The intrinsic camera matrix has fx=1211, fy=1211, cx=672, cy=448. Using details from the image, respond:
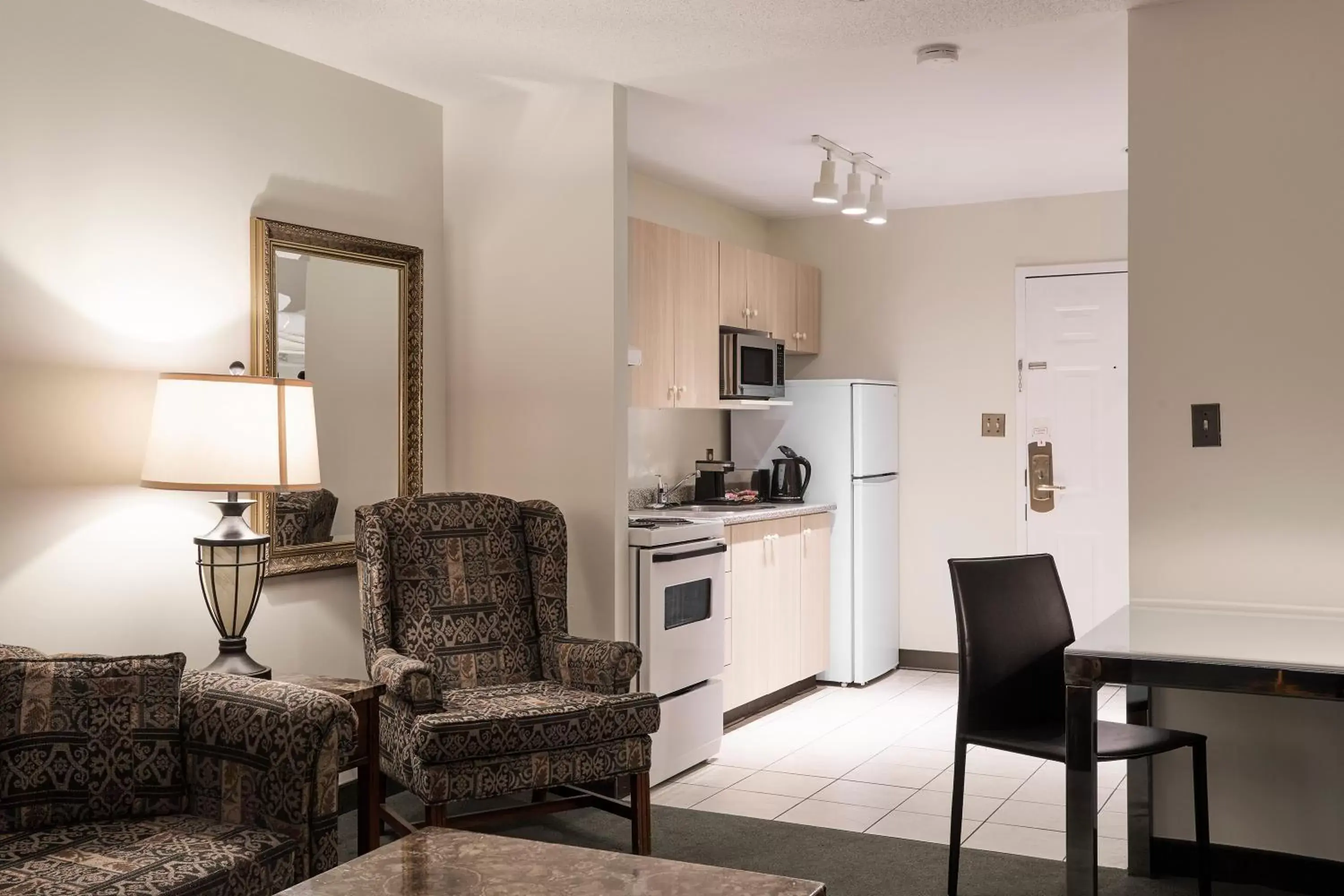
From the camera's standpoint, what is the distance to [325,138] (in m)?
3.90

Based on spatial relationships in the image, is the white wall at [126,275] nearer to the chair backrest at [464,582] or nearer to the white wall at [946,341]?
the chair backrest at [464,582]

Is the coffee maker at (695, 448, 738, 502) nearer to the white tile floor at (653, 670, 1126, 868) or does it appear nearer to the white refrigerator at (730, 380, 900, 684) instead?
the white refrigerator at (730, 380, 900, 684)

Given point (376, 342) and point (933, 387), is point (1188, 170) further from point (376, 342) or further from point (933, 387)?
point (933, 387)

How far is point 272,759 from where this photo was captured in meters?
2.45

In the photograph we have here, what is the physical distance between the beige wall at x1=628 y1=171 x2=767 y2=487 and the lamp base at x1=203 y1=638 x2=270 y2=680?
89.4 inches

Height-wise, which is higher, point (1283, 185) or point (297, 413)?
point (1283, 185)

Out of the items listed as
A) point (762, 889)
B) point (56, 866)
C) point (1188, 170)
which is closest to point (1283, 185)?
point (1188, 170)

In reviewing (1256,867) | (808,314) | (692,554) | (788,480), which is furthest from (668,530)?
(808,314)

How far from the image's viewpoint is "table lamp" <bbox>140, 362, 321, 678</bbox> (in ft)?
9.93

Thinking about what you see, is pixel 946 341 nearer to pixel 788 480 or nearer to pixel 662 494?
pixel 788 480

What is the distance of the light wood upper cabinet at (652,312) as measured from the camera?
485 centimetres

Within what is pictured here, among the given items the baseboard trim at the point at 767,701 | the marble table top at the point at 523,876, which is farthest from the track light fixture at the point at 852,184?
the marble table top at the point at 523,876

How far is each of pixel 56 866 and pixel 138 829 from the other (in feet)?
0.71

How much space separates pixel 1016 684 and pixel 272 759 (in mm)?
1884
